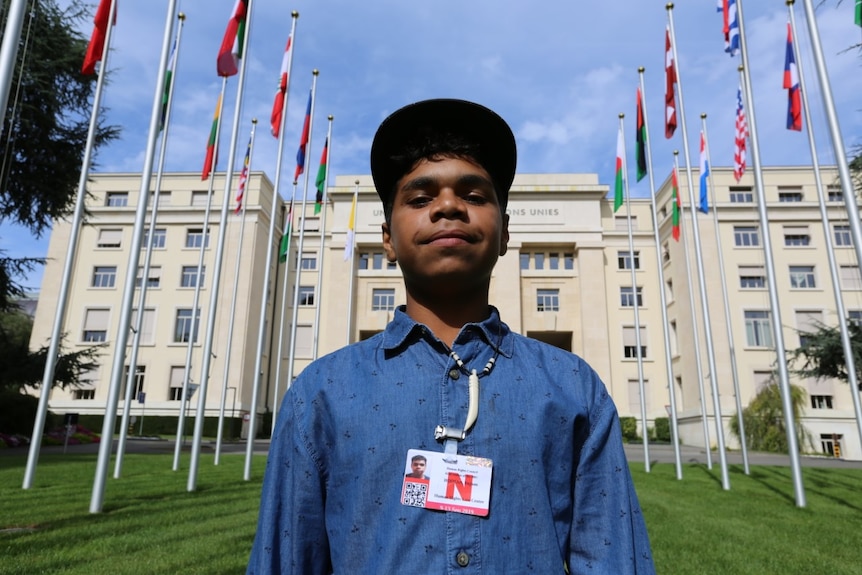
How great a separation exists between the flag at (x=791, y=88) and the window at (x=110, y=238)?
41.5 metres

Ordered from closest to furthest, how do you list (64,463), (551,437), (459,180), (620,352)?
(551,437), (459,180), (64,463), (620,352)

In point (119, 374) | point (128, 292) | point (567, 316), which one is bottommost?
point (119, 374)

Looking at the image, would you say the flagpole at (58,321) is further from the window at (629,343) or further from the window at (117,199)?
the window at (629,343)

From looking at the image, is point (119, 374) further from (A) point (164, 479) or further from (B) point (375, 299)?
(B) point (375, 299)

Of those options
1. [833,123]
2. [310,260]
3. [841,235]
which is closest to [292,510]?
[833,123]

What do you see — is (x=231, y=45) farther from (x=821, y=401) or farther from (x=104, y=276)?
(x=821, y=401)

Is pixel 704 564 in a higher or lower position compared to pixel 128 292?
lower

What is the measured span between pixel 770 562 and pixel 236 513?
708 centimetres

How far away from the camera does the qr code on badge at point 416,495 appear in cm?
128

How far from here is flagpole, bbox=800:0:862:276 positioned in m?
7.84

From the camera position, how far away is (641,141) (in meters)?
14.8

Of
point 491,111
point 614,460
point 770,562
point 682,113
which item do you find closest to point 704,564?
point 770,562

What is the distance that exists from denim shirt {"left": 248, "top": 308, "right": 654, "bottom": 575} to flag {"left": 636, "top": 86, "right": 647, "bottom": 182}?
1454 cm

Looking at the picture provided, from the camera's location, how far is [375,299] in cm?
4084
